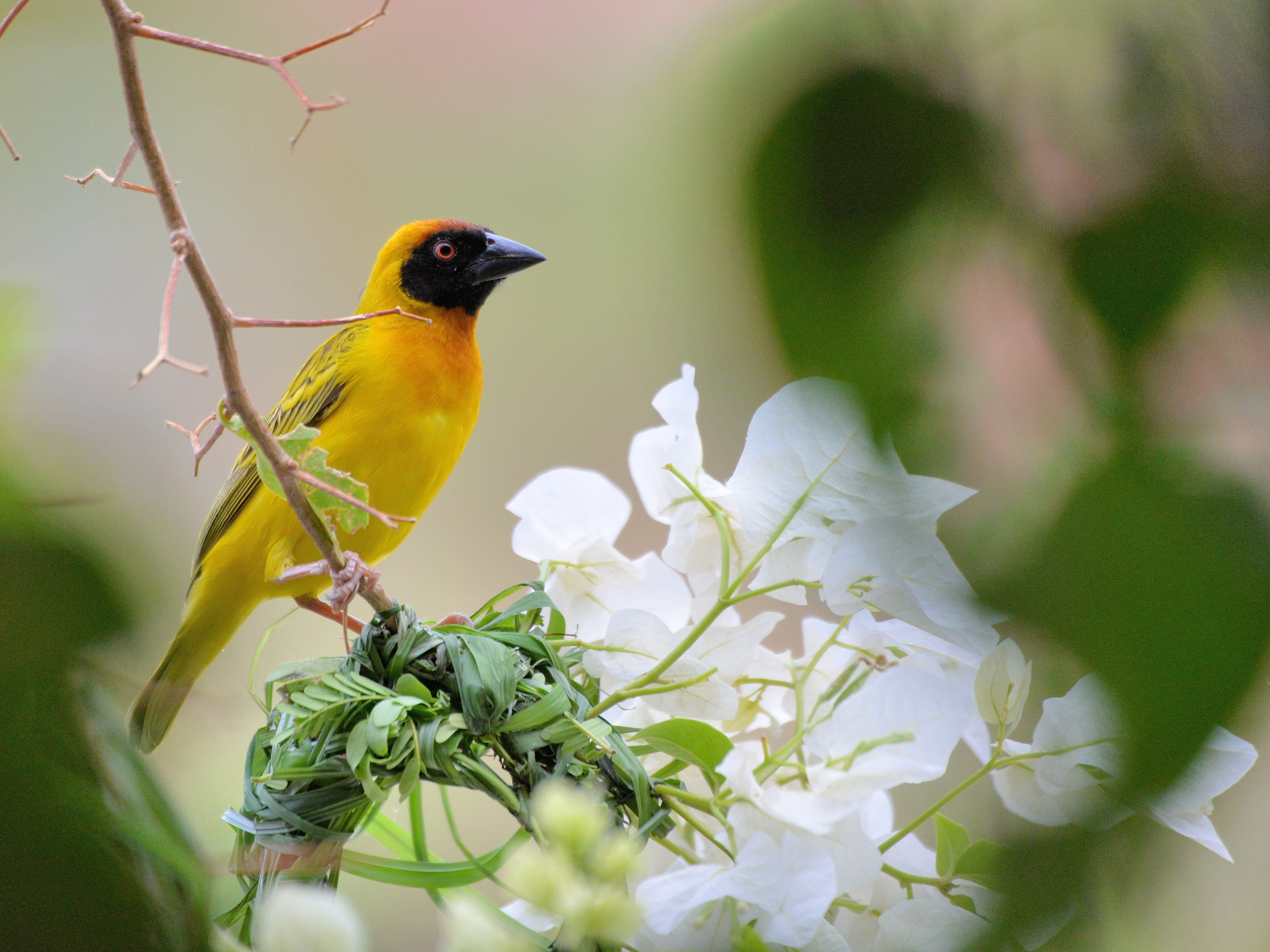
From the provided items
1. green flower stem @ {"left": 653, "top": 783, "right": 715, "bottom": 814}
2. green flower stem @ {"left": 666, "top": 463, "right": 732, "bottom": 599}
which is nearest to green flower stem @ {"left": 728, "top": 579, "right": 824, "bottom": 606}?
green flower stem @ {"left": 666, "top": 463, "right": 732, "bottom": 599}

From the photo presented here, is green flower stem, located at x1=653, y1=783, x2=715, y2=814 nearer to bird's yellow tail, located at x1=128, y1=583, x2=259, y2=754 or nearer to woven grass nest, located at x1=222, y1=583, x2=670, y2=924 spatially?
woven grass nest, located at x1=222, y1=583, x2=670, y2=924

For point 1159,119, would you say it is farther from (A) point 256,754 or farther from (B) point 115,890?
(A) point 256,754

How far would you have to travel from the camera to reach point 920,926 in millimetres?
→ 494

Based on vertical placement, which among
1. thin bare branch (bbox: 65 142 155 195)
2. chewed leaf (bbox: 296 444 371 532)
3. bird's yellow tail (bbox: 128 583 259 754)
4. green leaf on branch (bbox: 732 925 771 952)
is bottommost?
bird's yellow tail (bbox: 128 583 259 754)

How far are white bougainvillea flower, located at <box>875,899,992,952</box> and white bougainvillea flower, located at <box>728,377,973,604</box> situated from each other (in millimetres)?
188

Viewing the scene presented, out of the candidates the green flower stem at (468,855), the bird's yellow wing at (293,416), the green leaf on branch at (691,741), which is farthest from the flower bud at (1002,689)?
the bird's yellow wing at (293,416)

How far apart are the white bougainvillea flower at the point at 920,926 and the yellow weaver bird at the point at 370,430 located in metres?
0.76

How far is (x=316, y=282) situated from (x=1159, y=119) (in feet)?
8.17

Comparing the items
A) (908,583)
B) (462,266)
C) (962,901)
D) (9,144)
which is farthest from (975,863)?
(462,266)

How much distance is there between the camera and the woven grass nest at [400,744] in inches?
20.3

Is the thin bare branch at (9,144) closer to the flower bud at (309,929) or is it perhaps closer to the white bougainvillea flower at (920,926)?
the flower bud at (309,929)

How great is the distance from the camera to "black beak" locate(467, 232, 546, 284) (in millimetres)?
1436

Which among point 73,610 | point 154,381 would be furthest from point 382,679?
point 154,381

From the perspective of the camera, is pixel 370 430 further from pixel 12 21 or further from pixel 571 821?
pixel 571 821
